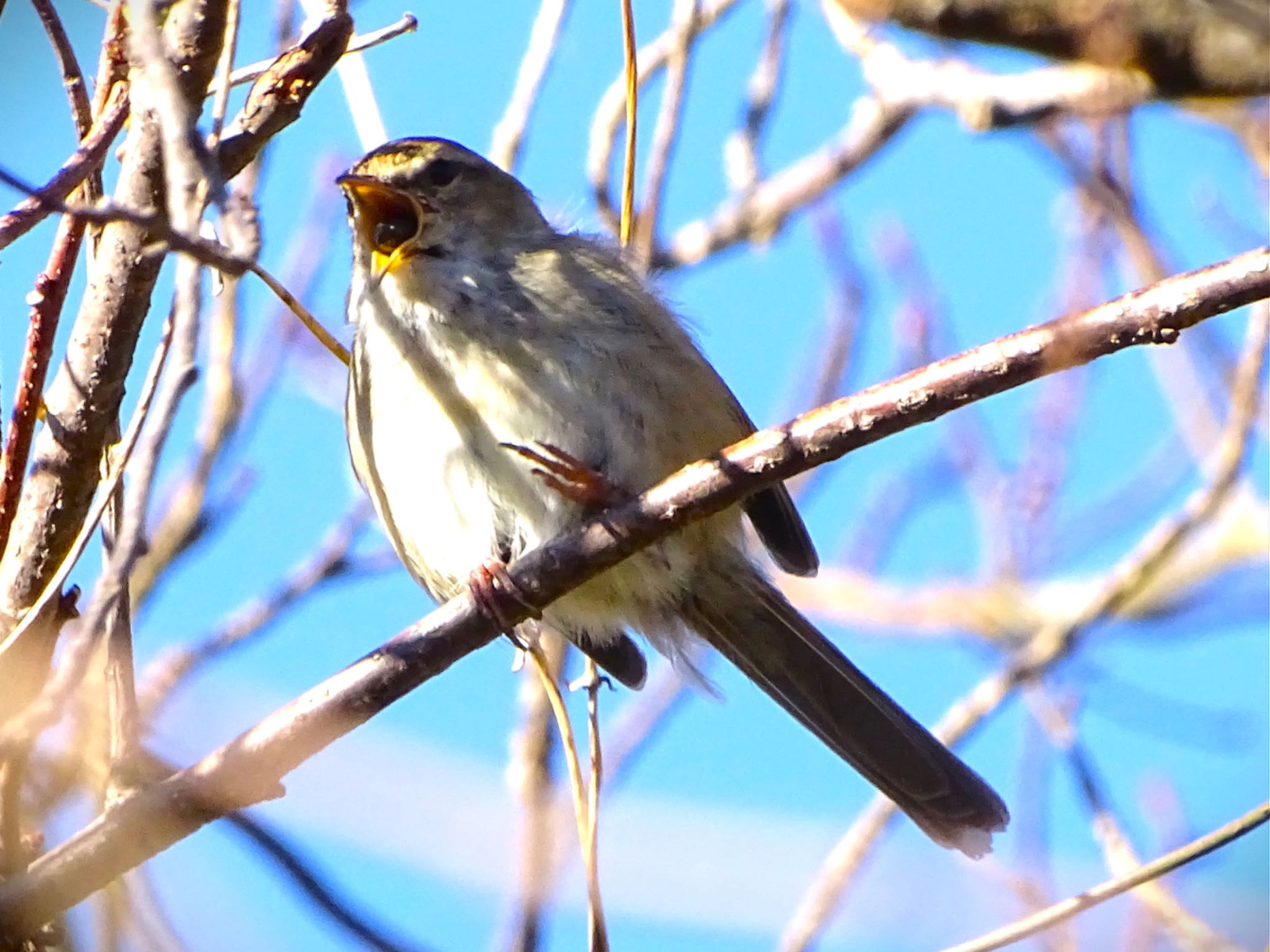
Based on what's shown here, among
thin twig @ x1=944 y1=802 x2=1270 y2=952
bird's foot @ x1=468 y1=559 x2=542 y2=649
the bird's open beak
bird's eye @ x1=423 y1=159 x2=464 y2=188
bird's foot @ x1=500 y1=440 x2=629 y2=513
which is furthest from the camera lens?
bird's eye @ x1=423 y1=159 x2=464 y2=188

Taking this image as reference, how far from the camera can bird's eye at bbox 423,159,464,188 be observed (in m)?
3.60

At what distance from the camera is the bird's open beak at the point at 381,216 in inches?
136

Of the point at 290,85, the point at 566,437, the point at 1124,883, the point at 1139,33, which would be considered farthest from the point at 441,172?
the point at 1124,883

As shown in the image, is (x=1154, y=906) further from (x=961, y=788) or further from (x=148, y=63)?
(x=148, y=63)

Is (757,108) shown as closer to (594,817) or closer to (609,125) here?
(609,125)

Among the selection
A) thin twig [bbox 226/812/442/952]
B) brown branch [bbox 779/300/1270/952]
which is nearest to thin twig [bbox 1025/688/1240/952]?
brown branch [bbox 779/300/1270/952]

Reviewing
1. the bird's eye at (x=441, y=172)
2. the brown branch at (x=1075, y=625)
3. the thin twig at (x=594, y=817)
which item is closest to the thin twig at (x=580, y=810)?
the thin twig at (x=594, y=817)

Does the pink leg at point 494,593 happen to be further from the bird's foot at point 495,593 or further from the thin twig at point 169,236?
the thin twig at point 169,236

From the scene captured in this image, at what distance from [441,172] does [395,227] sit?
177mm

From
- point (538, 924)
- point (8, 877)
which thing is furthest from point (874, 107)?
point (8, 877)

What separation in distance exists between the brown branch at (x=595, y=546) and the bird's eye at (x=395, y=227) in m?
1.37

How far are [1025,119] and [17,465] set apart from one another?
248cm

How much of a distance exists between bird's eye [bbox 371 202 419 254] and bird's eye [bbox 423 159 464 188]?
85mm

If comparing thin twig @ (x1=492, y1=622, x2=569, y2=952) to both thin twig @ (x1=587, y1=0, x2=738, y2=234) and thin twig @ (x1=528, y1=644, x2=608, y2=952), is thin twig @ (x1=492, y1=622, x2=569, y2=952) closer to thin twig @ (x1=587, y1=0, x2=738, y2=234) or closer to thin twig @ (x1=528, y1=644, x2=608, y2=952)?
thin twig @ (x1=528, y1=644, x2=608, y2=952)
